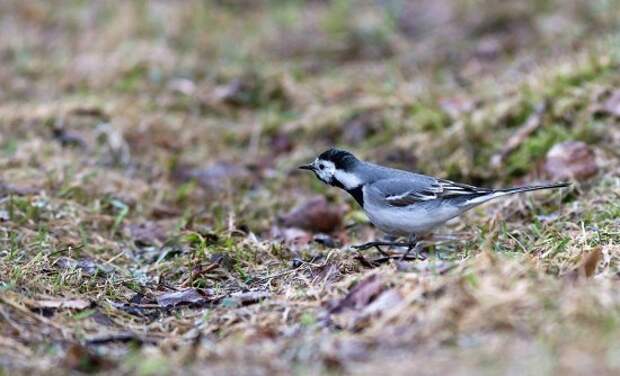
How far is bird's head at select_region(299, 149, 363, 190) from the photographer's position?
5586 millimetres

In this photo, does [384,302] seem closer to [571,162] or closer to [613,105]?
[571,162]

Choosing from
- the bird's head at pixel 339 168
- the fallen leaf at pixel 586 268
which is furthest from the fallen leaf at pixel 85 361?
the bird's head at pixel 339 168

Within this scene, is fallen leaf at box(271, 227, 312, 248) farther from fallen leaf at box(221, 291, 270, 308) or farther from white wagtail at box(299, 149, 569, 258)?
fallen leaf at box(221, 291, 270, 308)

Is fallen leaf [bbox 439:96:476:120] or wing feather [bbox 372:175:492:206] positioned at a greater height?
wing feather [bbox 372:175:492:206]

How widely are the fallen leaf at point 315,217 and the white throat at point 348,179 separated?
829 millimetres

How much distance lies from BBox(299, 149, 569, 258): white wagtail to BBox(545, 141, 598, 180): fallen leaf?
3.87 feet

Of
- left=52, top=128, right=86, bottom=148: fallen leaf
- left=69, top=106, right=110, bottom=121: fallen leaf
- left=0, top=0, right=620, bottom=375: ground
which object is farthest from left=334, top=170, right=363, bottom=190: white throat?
left=69, top=106, right=110, bottom=121: fallen leaf

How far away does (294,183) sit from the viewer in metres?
7.62

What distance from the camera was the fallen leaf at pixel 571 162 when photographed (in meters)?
6.39

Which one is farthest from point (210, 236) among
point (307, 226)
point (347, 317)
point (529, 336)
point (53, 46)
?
point (53, 46)

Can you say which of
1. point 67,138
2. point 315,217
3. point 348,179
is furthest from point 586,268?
point 67,138

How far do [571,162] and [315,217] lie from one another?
1858mm

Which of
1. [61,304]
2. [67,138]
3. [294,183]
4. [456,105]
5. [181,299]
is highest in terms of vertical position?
[456,105]

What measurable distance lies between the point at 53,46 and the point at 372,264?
23.3ft
